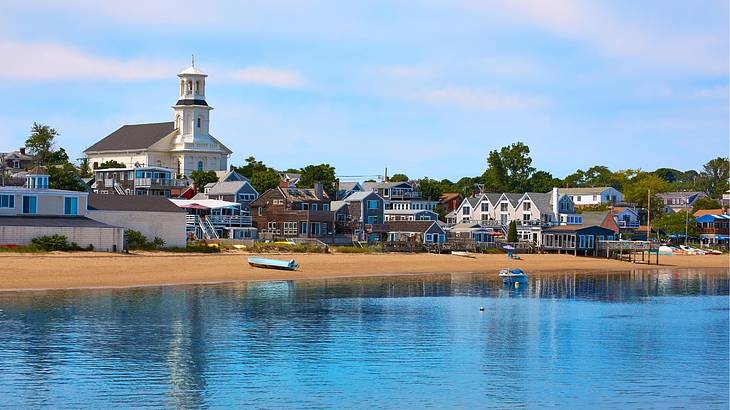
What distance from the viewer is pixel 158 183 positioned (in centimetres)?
13638

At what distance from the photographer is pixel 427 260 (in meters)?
102

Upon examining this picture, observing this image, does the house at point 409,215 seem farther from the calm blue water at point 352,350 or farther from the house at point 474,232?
the calm blue water at point 352,350

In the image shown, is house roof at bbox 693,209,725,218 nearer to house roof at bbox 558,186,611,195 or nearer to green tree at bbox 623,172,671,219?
green tree at bbox 623,172,671,219

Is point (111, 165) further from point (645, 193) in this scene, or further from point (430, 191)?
point (645, 193)

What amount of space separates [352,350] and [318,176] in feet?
331

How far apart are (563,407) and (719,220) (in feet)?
452

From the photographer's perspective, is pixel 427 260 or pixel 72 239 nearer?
pixel 72 239

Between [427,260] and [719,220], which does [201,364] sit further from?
[719,220]

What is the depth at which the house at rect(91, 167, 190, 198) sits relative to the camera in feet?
442

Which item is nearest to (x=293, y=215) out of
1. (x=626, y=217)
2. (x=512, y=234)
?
(x=512, y=234)

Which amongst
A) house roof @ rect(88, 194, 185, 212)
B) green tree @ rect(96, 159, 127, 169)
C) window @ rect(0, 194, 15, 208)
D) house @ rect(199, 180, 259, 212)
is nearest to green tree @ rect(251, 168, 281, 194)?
house @ rect(199, 180, 259, 212)

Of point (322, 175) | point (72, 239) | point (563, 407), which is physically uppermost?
point (322, 175)

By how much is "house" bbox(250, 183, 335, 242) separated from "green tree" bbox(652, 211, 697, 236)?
64.4 meters

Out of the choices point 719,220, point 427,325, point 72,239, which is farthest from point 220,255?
point 719,220
